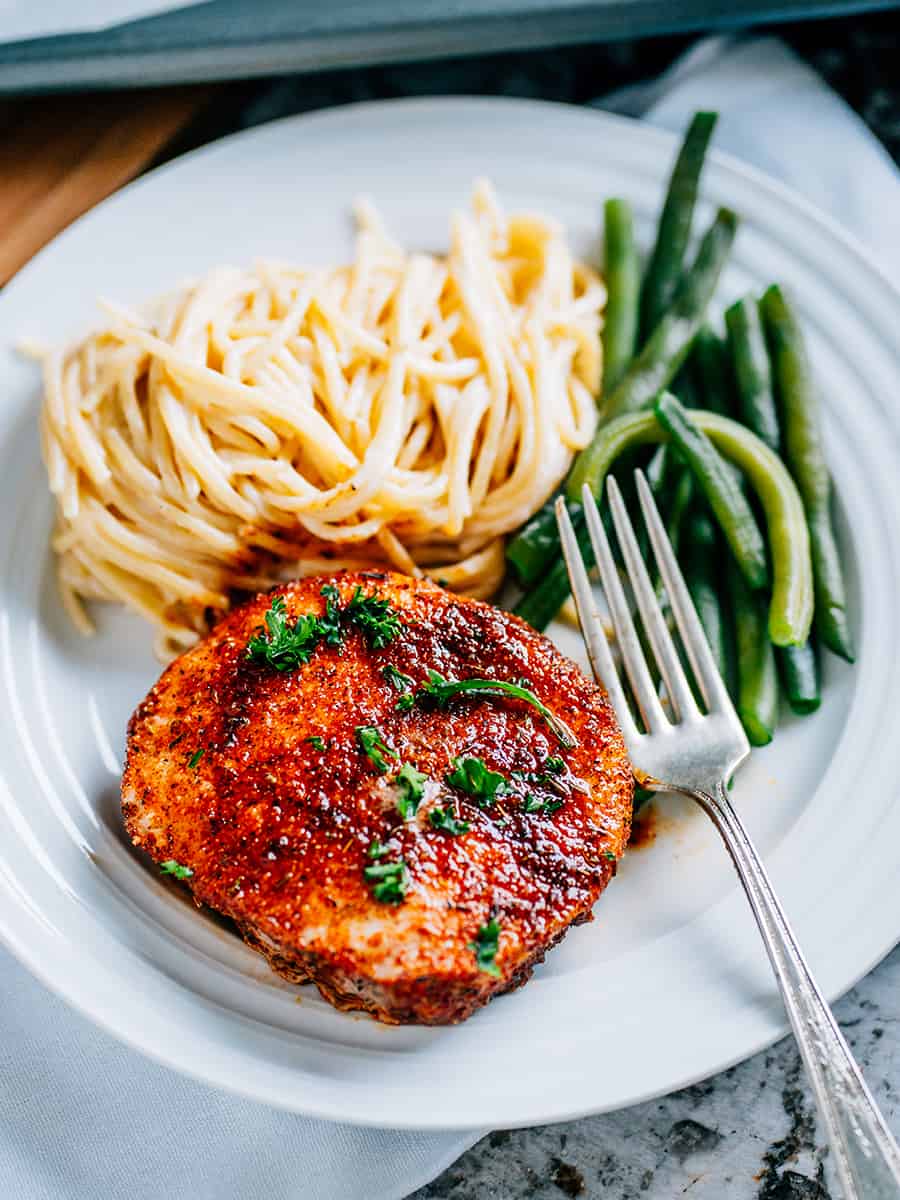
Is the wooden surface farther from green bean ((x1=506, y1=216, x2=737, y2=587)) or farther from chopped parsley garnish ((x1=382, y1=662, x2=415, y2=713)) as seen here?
chopped parsley garnish ((x1=382, y1=662, x2=415, y2=713))

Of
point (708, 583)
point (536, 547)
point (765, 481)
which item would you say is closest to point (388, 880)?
point (536, 547)

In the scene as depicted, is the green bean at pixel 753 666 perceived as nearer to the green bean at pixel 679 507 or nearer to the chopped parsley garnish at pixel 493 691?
the green bean at pixel 679 507

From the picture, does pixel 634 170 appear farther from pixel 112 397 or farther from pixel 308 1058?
pixel 308 1058

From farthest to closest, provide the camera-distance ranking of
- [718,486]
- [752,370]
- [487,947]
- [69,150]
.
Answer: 1. [69,150]
2. [752,370]
3. [718,486]
4. [487,947]

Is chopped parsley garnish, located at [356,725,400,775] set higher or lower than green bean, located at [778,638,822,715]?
lower

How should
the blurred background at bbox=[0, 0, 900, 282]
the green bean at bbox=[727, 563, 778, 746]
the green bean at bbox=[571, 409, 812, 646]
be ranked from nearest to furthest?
the green bean at bbox=[727, 563, 778, 746], the green bean at bbox=[571, 409, 812, 646], the blurred background at bbox=[0, 0, 900, 282]

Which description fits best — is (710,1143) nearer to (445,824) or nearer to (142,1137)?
(445,824)

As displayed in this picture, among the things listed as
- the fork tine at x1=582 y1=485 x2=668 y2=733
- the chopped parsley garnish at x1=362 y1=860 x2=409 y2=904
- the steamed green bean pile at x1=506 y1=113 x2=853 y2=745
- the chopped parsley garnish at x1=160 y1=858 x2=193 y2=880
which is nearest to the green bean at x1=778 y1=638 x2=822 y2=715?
the steamed green bean pile at x1=506 y1=113 x2=853 y2=745
